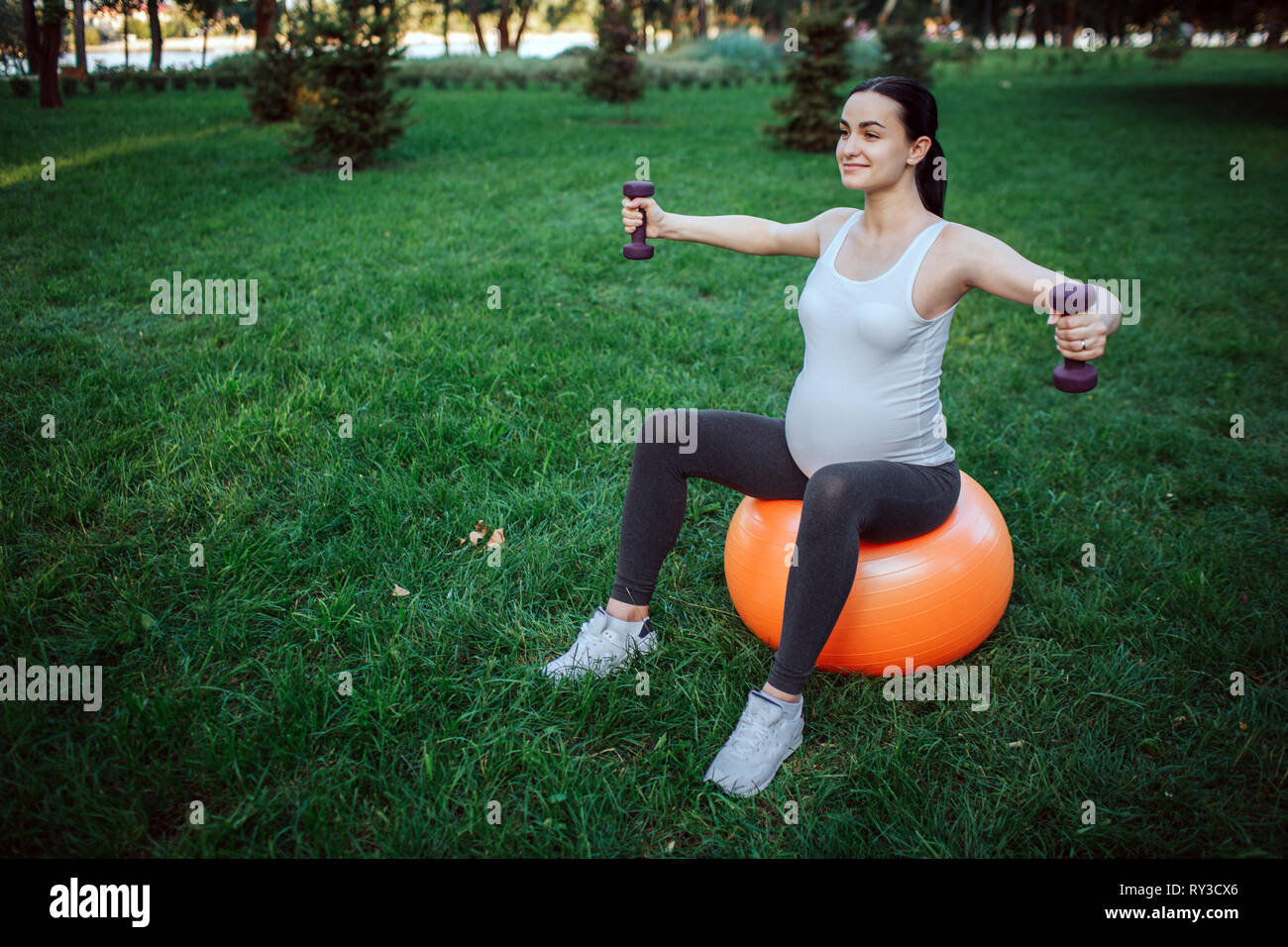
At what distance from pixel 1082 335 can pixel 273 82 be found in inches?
530

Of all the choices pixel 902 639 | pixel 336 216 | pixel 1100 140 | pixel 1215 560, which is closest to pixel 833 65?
pixel 1100 140

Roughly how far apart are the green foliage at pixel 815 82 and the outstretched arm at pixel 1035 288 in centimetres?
1021

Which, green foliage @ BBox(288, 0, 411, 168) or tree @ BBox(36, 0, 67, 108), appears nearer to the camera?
green foliage @ BBox(288, 0, 411, 168)

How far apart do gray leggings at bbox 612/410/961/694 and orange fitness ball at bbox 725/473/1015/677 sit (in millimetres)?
70

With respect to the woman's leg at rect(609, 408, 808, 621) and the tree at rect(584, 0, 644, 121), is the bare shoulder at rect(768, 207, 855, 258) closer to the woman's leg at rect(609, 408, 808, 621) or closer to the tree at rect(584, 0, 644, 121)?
the woman's leg at rect(609, 408, 808, 621)

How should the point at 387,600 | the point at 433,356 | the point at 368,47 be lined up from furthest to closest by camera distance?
the point at 368,47
the point at 433,356
the point at 387,600

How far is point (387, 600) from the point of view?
3.00 m

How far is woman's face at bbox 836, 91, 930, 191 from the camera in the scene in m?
2.29

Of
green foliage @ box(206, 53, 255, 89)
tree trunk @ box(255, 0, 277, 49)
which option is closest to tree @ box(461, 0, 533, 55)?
green foliage @ box(206, 53, 255, 89)

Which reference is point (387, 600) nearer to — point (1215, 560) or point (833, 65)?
point (1215, 560)

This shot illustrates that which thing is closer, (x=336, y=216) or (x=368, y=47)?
(x=336, y=216)

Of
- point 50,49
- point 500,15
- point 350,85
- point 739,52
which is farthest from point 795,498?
point 500,15

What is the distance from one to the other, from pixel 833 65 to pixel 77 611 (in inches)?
440

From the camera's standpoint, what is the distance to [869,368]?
2.39 meters
